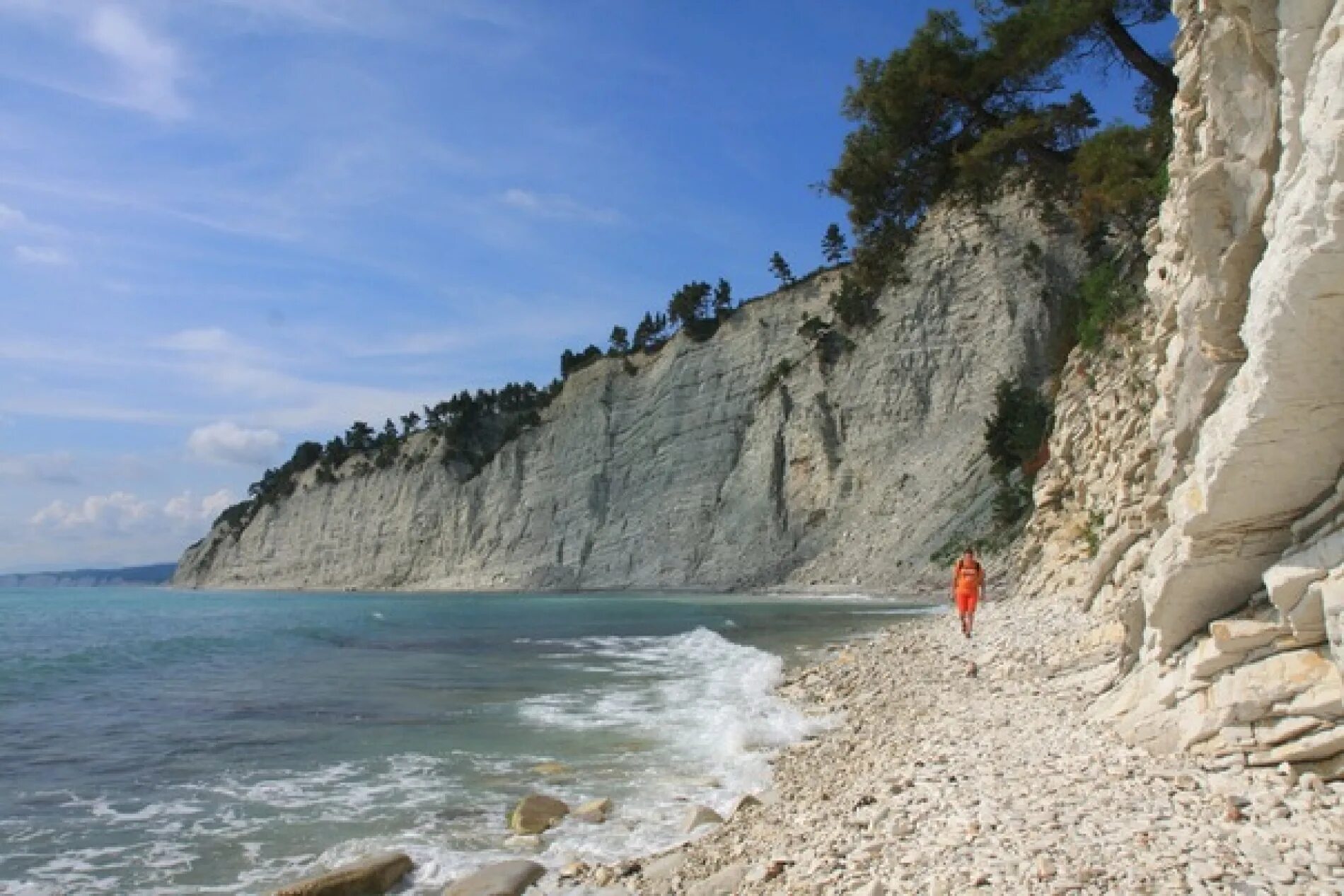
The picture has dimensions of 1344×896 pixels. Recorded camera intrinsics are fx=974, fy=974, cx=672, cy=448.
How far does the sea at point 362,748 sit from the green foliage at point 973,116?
29.8 ft

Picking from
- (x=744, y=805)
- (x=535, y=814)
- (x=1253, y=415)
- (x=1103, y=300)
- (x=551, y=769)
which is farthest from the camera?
(x=1103, y=300)

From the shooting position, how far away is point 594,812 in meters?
7.64

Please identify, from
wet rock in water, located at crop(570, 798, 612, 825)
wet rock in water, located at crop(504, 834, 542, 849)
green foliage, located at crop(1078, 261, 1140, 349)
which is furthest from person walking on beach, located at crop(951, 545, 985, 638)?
wet rock in water, located at crop(504, 834, 542, 849)

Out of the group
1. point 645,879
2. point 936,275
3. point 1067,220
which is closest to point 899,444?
point 936,275

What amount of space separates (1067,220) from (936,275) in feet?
23.4

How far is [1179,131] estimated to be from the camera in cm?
784

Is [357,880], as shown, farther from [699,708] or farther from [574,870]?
[699,708]

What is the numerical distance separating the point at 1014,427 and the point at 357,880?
33.4 metres

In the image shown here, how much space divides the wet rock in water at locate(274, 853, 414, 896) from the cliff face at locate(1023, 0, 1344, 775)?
4.85m

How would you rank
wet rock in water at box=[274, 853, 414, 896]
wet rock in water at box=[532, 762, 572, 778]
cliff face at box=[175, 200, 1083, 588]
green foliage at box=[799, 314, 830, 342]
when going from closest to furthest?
wet rock in water at box=[274, 853, 414, 896]
wet rock in water at box=[532, 762, 572, 778]
cliff face at box=[175, 200, 1083, 588]
green foliage at box=[799, 314, 830, 342]

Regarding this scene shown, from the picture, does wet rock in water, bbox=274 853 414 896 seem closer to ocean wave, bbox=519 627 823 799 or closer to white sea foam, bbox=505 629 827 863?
white sea foam, bbox=505 629 827 863

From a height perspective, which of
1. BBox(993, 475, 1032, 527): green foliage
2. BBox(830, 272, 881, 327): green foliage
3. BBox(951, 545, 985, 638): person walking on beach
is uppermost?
BBox(830, 272, 881, 327): green foliage

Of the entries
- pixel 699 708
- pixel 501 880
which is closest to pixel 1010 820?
pixel 501 880

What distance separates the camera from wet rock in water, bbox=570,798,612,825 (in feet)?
24.8
